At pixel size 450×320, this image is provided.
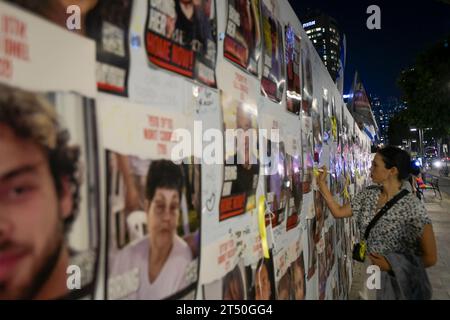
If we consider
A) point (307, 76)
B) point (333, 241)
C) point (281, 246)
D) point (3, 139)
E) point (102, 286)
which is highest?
point (307, 76)

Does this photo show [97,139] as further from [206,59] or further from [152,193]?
[206,59]

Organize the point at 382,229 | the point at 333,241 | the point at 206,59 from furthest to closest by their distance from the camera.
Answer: the point at 333,241 < the point at 382,229 < the point at 206,59

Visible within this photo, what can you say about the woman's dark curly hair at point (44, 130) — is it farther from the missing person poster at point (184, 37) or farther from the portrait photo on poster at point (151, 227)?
the missing person poster at point (184, 37)

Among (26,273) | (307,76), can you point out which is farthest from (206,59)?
(307,76)

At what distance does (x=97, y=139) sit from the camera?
41.3 inches

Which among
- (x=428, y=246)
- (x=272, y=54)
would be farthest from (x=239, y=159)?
(x=428, y=246)

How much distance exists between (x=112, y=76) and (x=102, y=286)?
59 cm

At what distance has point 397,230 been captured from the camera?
266 centimetres

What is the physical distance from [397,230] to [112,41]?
2290 mm

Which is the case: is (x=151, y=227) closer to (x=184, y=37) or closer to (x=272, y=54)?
(x=184, y=37)

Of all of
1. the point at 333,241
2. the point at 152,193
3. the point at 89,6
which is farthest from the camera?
the point at 333,241

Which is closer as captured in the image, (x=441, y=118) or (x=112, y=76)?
(x=112, y=76)

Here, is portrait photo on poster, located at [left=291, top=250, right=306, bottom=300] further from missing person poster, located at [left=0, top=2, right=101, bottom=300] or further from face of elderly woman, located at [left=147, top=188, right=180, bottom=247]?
missing person poster, located at [left=0, top=2, right=101, bottom=300]

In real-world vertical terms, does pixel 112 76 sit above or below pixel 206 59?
below
